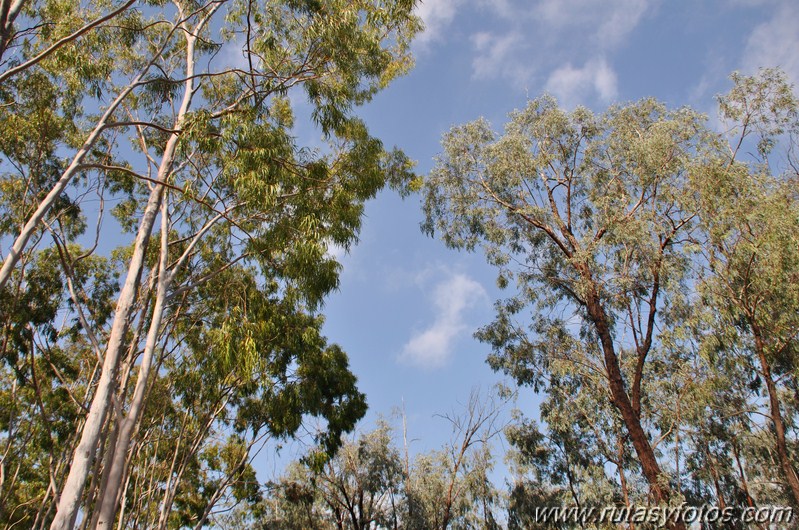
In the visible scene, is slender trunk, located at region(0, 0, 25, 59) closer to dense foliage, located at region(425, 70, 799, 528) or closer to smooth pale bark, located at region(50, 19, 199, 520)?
smooth pale bark, located at region(50, 19, 199, 520)

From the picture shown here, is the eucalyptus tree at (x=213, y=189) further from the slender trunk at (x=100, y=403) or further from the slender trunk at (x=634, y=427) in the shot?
the slender trunk at (x=634, y=427)

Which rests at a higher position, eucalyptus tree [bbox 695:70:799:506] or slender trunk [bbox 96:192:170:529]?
eucalyptus tree [bbox 695:70:799:506]

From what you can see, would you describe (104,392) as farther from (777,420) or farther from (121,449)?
(777,420)

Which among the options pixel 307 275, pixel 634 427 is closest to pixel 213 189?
pixel 307 275

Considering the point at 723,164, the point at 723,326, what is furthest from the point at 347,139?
the point at 723,326

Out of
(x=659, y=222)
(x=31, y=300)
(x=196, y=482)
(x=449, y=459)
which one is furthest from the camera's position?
(x=449, y=459)

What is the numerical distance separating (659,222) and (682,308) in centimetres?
196

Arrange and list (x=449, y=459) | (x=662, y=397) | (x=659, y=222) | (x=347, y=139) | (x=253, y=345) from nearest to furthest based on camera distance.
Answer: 1. (x=253, y=345)
2. (x=347, y=139)
3. (x=659, y=222)
4. (x=662, y=397)
5. (x=449, y=459)

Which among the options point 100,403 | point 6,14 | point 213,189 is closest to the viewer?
point 6,14

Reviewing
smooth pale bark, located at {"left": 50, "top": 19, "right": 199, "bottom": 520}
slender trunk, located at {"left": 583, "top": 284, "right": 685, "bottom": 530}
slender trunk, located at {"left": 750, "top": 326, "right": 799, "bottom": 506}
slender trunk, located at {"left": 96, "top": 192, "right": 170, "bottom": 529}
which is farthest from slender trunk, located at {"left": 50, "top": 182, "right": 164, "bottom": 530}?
slender trunk, located at {"left": 750, "top": 326, "right": 799, "bottom": 506}

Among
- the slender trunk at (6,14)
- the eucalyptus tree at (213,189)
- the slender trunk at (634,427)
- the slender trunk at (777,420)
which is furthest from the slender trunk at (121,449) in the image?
the slender trunk at (777,420)

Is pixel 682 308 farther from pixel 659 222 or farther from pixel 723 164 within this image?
pixel 723 164

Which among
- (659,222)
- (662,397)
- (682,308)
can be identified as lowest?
(662,397)

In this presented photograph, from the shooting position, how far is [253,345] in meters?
6.51
